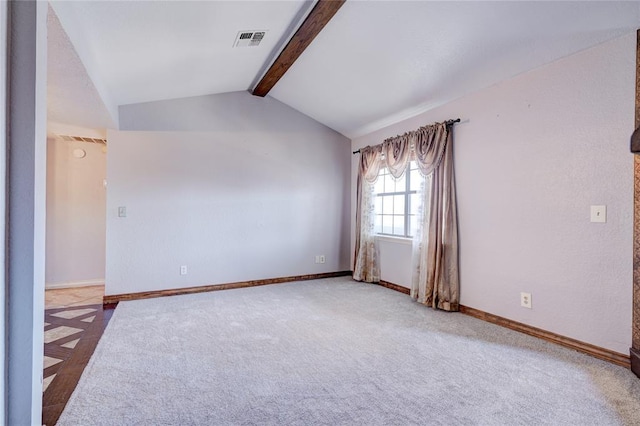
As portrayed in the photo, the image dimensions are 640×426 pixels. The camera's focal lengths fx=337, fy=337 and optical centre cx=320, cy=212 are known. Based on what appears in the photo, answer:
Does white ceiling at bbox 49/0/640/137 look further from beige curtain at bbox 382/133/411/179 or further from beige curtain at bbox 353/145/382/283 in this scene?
beige curtain at bbox 353/145/382/283

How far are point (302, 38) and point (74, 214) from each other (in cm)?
397

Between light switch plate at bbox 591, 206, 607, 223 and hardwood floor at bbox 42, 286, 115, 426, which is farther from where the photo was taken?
light switch plate at bbox 591, 206, 607, 223

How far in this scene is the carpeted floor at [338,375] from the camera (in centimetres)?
171

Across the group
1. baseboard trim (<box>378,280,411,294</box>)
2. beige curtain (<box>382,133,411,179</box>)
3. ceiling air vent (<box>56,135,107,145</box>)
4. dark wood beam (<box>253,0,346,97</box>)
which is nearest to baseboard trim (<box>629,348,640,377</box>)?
baseboard trim (<box>378,280,411,294</box>)

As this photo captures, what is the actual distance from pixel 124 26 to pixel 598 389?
151 inches

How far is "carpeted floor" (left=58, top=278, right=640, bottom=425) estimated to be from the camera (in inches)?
67.4

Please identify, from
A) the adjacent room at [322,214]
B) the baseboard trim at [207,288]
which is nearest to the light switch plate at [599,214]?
the adjacent room at [322,214]

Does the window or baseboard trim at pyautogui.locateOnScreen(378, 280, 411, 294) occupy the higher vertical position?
the window

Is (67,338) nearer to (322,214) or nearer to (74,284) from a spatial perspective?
(74,284)

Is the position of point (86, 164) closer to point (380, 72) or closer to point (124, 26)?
point (124, 26)

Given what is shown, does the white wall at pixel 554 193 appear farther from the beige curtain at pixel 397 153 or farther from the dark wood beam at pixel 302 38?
the dark wood beam at pixel 302 38

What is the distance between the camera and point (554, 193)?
263 cm

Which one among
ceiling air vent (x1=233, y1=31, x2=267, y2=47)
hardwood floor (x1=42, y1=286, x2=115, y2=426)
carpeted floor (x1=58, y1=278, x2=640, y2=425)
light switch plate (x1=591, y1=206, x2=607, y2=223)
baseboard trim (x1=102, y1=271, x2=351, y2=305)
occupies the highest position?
ceiling air vent (x1=233, y1=31, x2=267, y2=47)

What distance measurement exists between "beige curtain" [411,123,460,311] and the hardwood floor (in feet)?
10.1
